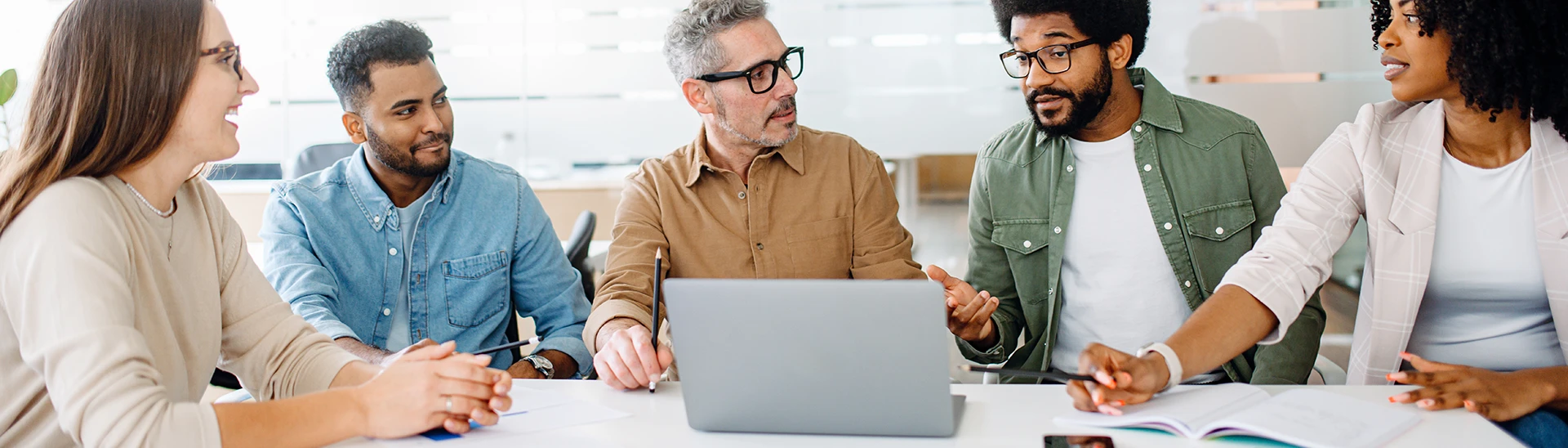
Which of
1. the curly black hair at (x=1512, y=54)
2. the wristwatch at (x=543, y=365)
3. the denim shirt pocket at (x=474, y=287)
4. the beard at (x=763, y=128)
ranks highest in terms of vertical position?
the curly black hair at (x=1512, y=54)

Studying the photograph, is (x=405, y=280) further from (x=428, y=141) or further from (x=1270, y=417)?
(x=1270, y=417)

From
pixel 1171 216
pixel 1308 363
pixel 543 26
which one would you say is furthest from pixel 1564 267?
pixel 543 26

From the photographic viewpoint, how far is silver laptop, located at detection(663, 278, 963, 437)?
1056 millimetres

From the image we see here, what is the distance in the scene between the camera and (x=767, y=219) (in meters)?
2.03

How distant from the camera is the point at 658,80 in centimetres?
457

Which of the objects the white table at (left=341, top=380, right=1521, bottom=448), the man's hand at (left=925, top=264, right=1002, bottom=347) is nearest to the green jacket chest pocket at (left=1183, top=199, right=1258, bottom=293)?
the man's hand at (left=925, top=264, right=1002, bottom=347)

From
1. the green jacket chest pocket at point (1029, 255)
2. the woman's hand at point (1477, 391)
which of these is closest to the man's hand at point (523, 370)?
the green jacket chest pocket at point (1029, 255)

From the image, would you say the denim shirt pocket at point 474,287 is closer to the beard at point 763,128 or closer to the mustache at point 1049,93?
the beard at point 763,128

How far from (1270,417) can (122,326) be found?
1225mm

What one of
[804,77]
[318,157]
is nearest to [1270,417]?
[318,157]

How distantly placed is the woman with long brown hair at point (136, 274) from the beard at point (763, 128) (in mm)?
862

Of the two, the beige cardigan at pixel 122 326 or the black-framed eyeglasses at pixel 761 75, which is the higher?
the black-framed eyeglasses at pixel 761 75

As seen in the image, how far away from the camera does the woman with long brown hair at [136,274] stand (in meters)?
1.08

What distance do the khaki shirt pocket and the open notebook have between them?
33.9 inches
